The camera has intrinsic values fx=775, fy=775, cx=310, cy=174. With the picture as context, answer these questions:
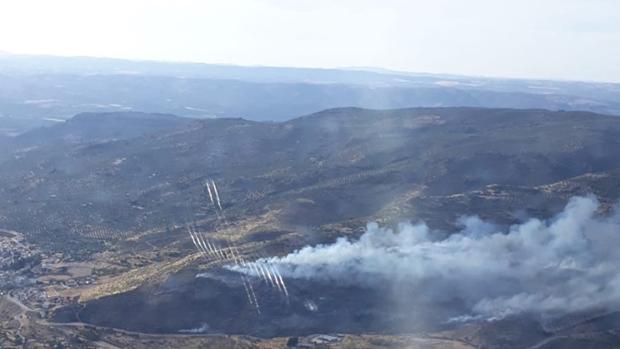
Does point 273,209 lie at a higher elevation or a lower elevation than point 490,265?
lower

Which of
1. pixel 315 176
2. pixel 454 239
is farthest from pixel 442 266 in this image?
pixel 315 176

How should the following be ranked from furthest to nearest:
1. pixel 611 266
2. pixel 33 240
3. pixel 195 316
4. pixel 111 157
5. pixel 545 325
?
1. pixel 111 157
2. pixel 33 240
3. pixel 611 266
4. pixel 195 316
5. pixel 545 325

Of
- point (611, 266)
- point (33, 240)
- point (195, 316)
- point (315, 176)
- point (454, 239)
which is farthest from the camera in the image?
point (315, 176)

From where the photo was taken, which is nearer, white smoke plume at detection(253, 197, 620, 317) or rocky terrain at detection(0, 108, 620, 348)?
rocky terrain at detection(0, 108, 620, 348)

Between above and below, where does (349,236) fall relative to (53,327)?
above

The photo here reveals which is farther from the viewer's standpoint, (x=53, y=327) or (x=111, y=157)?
(x=111, y=157)

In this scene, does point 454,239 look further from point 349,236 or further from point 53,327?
point 53,327

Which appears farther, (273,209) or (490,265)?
(273,209)

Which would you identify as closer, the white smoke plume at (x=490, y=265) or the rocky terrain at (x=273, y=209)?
the rocky terrain at (x=273, y=209)
